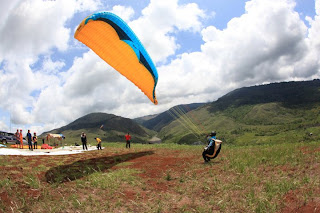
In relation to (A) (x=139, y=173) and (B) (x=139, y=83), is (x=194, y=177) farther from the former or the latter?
(B) (x=139, y=83)

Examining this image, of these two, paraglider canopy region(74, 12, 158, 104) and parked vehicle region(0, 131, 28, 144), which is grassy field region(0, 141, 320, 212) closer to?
paraglider canopy region(74, 12, 158, 104)

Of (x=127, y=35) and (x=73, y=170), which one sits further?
(x=127, y=35)

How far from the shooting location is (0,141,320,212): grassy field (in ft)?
22.1

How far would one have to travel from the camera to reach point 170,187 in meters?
8.95

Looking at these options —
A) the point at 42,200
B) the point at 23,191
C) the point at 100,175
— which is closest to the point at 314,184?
the point at 100,175

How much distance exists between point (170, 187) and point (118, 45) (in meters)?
9.90

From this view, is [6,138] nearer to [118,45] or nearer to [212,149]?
[118,45]

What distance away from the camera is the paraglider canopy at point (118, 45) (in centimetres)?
1295

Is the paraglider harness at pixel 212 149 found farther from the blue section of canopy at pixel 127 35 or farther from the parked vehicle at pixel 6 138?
the parked vehicle at pixel 6 138

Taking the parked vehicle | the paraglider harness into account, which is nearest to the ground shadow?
the paraglider harness

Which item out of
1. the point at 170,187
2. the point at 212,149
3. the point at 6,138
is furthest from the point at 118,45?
the point at 6,138

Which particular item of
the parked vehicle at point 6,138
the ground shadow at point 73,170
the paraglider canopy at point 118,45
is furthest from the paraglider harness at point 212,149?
the parked vehicle at point 6,138

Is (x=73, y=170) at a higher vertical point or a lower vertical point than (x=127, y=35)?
lower

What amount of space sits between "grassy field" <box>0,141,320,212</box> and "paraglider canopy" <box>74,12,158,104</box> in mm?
6828
